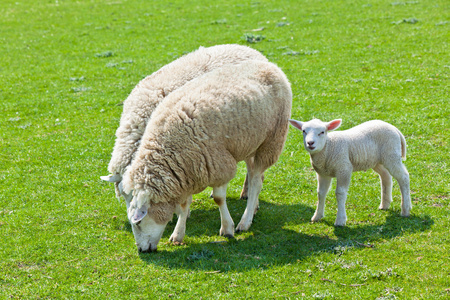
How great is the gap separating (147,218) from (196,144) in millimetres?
1185

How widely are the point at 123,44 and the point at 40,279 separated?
14531 mm

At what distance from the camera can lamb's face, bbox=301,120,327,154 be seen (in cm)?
693

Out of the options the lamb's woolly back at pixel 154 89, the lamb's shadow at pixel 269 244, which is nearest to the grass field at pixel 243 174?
the lamb's shadow at pixel 269 244

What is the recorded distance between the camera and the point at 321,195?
748 cm

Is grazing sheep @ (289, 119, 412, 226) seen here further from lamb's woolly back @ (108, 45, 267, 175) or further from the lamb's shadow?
lamb's woolly back @ (108, 45, 267, 175)

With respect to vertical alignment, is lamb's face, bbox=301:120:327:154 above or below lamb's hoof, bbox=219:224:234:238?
above

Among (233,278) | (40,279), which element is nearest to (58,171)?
(40,279)

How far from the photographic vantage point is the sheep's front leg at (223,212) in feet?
23.8

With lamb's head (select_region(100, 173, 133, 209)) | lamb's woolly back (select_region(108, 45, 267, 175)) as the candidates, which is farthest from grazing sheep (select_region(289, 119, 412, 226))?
lamb's head (select_region(100, 173, 133, 209))

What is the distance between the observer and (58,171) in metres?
10.0

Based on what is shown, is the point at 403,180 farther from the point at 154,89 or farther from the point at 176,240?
the point at 154,89

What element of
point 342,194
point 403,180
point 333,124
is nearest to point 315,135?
point 333,124

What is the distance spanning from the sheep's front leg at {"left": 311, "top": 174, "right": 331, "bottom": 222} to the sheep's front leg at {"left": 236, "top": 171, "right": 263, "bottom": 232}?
925 millimetres

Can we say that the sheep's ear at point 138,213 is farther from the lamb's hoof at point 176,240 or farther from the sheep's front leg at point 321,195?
the sheep's front leg at point 321,195
